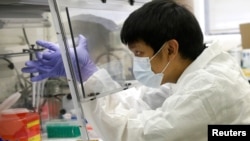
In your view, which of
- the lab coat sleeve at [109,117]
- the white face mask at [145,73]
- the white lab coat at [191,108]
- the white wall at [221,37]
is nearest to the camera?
the white lab coat at [191,108]

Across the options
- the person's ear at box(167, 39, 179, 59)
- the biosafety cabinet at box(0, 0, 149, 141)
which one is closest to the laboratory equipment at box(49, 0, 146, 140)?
the biosafety cabinet at box(0, 0, 149, 141)

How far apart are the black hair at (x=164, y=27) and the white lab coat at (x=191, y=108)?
7cm

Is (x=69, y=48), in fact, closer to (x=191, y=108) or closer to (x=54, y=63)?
(x=54, y=63)

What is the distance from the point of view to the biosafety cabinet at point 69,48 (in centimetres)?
105

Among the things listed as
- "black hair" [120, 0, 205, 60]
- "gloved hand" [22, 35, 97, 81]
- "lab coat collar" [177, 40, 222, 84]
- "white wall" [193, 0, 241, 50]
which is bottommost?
"white wall" [193, 0, 241, 50]

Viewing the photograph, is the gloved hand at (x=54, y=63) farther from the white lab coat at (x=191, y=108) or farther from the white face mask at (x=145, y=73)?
the white face mask at (x=145, y=73)

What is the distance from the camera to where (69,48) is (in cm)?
103

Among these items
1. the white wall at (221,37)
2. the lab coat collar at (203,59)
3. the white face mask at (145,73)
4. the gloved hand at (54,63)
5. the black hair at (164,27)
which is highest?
the black hair at (164,27)

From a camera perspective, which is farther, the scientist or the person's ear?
the person's ear

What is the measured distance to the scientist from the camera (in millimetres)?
1006

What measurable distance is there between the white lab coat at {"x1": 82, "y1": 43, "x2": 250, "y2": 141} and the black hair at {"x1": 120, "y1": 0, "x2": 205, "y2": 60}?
7 cm

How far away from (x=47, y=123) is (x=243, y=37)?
1933 mm

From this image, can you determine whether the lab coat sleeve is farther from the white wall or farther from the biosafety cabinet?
the white wall

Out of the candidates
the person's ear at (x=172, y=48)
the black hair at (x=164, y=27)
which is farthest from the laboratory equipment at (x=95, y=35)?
the person's ear at (x=172, y=48)
